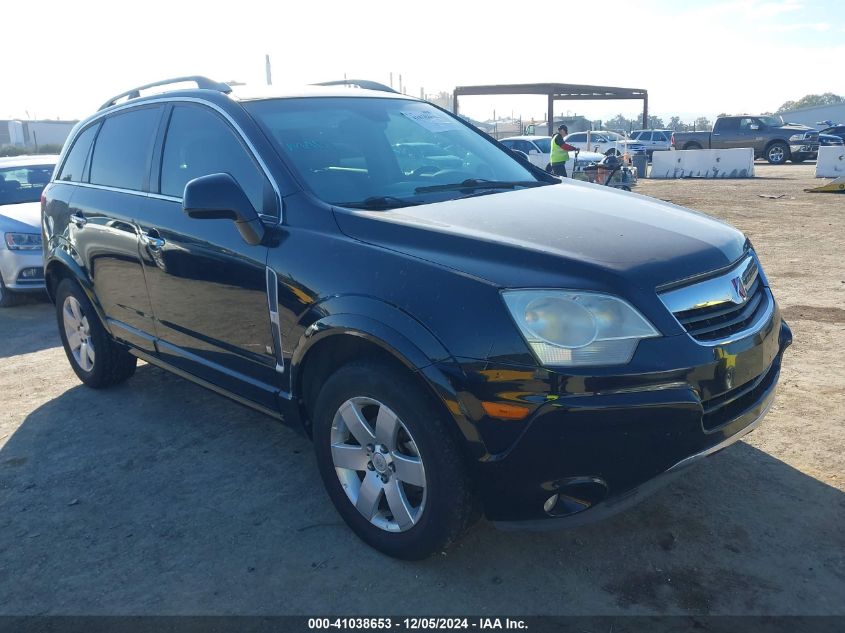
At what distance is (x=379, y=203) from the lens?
3256mm

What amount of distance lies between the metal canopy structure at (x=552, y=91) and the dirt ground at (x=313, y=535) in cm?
3004

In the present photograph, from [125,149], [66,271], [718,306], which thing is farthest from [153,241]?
[718,306]

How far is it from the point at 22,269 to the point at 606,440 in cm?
708

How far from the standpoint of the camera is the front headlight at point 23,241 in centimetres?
771

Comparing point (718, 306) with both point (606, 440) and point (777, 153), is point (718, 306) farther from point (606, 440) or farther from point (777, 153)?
point (777, 153)

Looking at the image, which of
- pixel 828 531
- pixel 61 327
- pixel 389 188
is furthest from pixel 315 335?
pixel 61 327

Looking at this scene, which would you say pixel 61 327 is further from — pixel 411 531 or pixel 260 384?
pixel 411 531

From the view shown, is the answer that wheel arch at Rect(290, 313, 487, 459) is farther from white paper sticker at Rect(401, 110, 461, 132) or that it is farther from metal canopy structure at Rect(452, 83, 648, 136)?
metal canopy structure at Rect(452, 83, 648, 136)

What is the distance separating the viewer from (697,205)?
14930 millimetres

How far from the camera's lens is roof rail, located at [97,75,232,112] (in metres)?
3.92

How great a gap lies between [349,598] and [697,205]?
45.3 feet

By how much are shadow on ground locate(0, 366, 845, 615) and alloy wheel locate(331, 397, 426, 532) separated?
0.75 ft

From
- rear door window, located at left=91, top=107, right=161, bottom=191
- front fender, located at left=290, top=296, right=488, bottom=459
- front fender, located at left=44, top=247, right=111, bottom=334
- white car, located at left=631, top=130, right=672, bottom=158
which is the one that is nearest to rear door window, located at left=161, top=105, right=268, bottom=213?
rear door window, located at left=91, top=107, right=161, bottom=191

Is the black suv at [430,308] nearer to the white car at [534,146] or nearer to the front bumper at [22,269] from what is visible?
the front bumper at [22,269]
